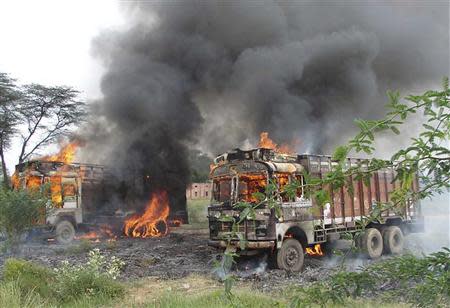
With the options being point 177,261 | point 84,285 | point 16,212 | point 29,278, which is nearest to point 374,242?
point 177,261

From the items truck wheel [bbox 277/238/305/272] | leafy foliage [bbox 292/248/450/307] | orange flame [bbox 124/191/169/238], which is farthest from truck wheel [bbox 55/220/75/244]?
leafy foliage [bbox 292/248/450/307]

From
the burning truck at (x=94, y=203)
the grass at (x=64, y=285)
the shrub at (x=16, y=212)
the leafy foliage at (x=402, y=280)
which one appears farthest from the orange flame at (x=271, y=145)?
the leafy foliage at (x=402, y=280)

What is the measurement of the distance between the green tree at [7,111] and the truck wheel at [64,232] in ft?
38.6

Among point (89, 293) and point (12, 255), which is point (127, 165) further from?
point (89, 293)

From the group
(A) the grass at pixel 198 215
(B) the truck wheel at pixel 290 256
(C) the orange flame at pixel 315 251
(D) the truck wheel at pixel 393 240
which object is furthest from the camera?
(A) the grass at pixel 198 215

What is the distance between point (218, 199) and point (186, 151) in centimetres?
1092

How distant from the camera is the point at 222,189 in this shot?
9742mm

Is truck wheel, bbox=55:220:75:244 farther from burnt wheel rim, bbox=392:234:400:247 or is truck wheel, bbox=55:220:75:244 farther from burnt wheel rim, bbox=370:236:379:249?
burnt wheel rim, bbox=392:234:400:247

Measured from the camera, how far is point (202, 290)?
22.7ft

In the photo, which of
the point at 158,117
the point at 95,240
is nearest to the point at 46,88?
the point at 158,117

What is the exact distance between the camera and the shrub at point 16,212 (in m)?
10.6

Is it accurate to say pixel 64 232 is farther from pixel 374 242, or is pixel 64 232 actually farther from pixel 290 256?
pixel 374 242

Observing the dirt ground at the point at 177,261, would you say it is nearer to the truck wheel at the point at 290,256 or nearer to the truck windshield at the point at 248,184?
the truck wheel at the point at 290,256

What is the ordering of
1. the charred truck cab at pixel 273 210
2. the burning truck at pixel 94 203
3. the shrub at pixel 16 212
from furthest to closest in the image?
1. the burning truck at pixel 94 203
2. the shrub at pixel 16 212
3. the charred truck cab at pixel 273 210
